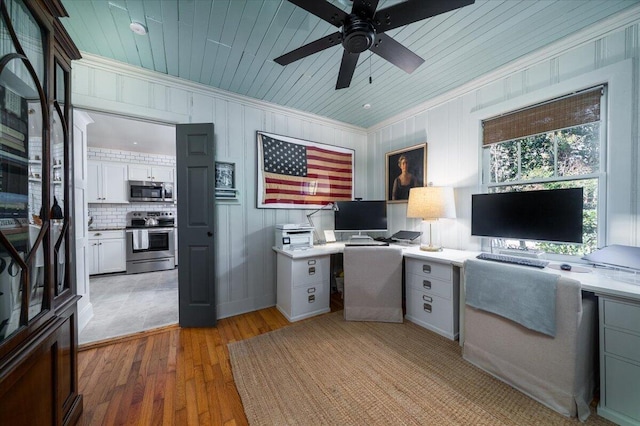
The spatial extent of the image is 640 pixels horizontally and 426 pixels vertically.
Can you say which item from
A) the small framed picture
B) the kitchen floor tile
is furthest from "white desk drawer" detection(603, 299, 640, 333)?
the kitchen floor tile

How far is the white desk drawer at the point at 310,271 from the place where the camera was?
2.46m

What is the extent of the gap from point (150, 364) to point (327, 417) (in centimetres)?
148

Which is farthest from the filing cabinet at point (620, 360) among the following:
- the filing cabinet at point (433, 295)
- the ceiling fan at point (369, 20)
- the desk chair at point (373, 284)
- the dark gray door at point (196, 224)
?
the dark gray door at point (196, 224)

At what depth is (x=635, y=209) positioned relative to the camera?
5.07ft

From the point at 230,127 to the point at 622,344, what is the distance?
3506mm

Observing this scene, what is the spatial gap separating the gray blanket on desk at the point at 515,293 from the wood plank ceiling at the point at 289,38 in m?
1.75

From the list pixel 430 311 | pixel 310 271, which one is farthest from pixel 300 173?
pixel 430 311

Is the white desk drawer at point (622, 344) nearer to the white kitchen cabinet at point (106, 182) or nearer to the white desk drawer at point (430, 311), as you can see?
the white desk drawer at point (430, 311)

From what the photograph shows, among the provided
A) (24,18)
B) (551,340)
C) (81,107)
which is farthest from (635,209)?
(81,107)

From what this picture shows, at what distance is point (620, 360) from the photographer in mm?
1230

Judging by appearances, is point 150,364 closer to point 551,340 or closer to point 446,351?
point 446,351

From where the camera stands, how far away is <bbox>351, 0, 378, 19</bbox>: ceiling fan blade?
1126mm

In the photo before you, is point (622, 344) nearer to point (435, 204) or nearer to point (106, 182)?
point (435, 204)

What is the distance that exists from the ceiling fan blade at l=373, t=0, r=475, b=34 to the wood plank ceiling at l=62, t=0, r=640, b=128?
0.39 m
